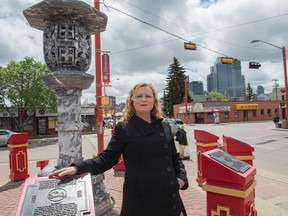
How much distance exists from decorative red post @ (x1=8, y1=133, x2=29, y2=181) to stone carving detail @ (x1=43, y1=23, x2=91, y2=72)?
4.01 meters

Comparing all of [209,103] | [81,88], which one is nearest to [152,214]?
[81,88]

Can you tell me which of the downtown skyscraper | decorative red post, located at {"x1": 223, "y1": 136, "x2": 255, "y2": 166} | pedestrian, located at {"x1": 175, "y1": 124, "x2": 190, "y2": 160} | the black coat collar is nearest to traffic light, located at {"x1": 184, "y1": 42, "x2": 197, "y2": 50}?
pedestrian, located at {"x1": 175, "y1": 124, "x2": 190, "y2": 160}

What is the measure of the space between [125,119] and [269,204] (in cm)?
354

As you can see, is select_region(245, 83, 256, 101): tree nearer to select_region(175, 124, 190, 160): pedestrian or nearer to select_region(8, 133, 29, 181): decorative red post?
select_region(175, 124, 190, 160): pedestrian

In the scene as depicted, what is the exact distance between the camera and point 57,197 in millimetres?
1721

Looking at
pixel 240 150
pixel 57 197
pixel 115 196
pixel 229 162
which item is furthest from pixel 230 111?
pixel 57 197

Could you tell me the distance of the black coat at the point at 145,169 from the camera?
200 centimetres

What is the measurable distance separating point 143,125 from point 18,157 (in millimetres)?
6144

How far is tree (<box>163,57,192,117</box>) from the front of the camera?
54.7 meters

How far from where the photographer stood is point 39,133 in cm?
3002

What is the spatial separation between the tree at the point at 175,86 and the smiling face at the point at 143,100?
52.8 m

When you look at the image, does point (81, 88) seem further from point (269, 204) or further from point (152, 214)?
point (269, 204)

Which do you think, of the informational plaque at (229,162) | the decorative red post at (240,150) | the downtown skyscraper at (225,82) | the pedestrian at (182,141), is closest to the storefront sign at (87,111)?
the pedestrian at (182,141)

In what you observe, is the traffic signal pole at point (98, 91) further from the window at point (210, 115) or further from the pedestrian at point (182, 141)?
the window at point (210, 115)
